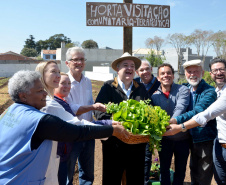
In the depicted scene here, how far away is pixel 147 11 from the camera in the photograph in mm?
4125

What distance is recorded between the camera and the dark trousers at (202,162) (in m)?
3.12

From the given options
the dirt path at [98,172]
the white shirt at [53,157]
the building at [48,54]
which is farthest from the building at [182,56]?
the white shirt at [53,157]

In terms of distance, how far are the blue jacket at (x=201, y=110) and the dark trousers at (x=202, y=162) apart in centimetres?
11

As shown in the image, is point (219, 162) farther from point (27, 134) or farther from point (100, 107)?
point (27, 134)

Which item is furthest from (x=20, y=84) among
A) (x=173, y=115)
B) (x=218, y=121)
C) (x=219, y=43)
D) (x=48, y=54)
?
(x=48, y=54)

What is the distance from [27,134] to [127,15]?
3103 mm

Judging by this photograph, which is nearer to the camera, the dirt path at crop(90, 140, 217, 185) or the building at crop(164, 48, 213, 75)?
the dirt path at crop(90, 140, 217, 185)

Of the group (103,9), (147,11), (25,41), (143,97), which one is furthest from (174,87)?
(25,41)

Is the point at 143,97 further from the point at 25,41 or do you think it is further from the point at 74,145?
the point at 25,41

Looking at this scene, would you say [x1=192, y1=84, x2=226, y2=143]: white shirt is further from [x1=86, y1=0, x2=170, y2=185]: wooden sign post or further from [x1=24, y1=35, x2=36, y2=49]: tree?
[x1=24, y1=35, x2=36, y2=49]: tree

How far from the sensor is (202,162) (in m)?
3.17

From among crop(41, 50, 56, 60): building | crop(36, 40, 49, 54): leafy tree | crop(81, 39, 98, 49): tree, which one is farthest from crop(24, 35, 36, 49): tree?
crop(81, 39, 98, 49): tree

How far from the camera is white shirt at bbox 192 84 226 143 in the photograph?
9.07ft

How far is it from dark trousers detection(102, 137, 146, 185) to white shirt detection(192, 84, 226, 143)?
856mm
